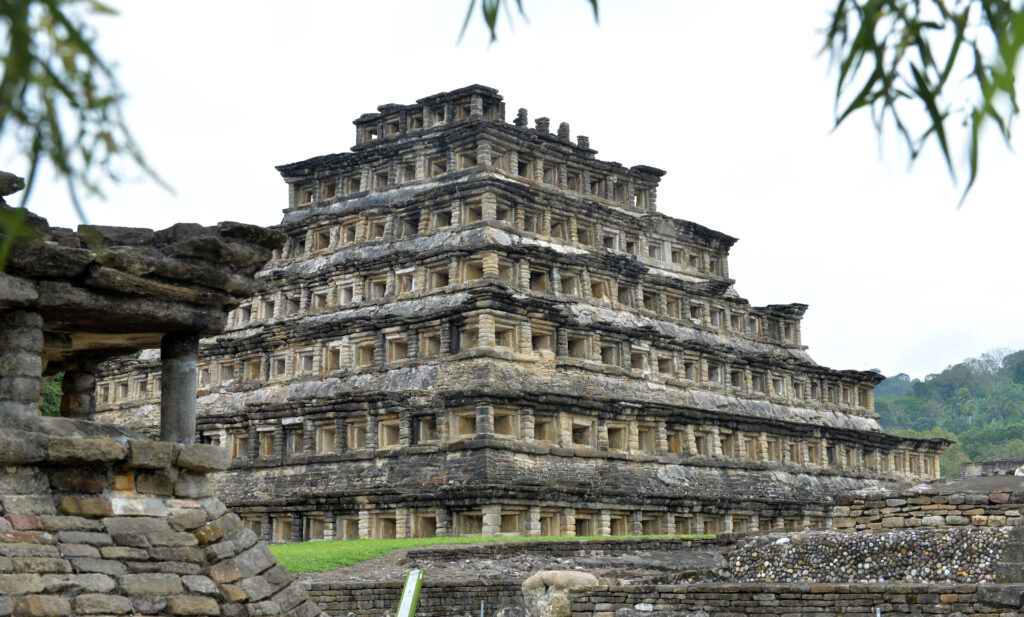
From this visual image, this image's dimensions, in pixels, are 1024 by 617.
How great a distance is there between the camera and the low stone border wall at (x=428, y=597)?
18578mm

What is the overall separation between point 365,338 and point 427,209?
541cm

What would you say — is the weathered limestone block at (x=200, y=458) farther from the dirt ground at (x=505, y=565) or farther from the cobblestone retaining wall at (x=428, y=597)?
the dirt ground at (x=505, y=565)

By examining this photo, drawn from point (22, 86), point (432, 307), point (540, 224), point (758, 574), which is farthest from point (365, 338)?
point (22, 86)

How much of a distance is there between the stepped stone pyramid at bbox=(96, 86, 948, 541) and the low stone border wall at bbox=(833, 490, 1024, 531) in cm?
1389

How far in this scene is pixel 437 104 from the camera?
42125mm

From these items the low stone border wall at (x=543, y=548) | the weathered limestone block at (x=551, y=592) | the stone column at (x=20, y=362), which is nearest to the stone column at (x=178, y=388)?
the stone column at (x=20, y=362)

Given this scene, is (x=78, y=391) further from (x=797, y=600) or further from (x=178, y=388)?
(x=797, y=600)

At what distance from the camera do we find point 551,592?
15.3m

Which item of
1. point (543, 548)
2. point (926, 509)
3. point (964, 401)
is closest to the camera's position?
point (926, 509)

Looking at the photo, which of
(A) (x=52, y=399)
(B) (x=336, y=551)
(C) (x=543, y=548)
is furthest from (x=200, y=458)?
(A) (x=52, y=399)

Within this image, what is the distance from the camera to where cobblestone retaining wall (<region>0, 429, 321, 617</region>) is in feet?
32.8

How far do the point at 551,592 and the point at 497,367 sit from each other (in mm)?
18787

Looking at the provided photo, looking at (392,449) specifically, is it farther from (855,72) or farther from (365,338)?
(855,72)

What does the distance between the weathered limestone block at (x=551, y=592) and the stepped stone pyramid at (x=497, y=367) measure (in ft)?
49.4
